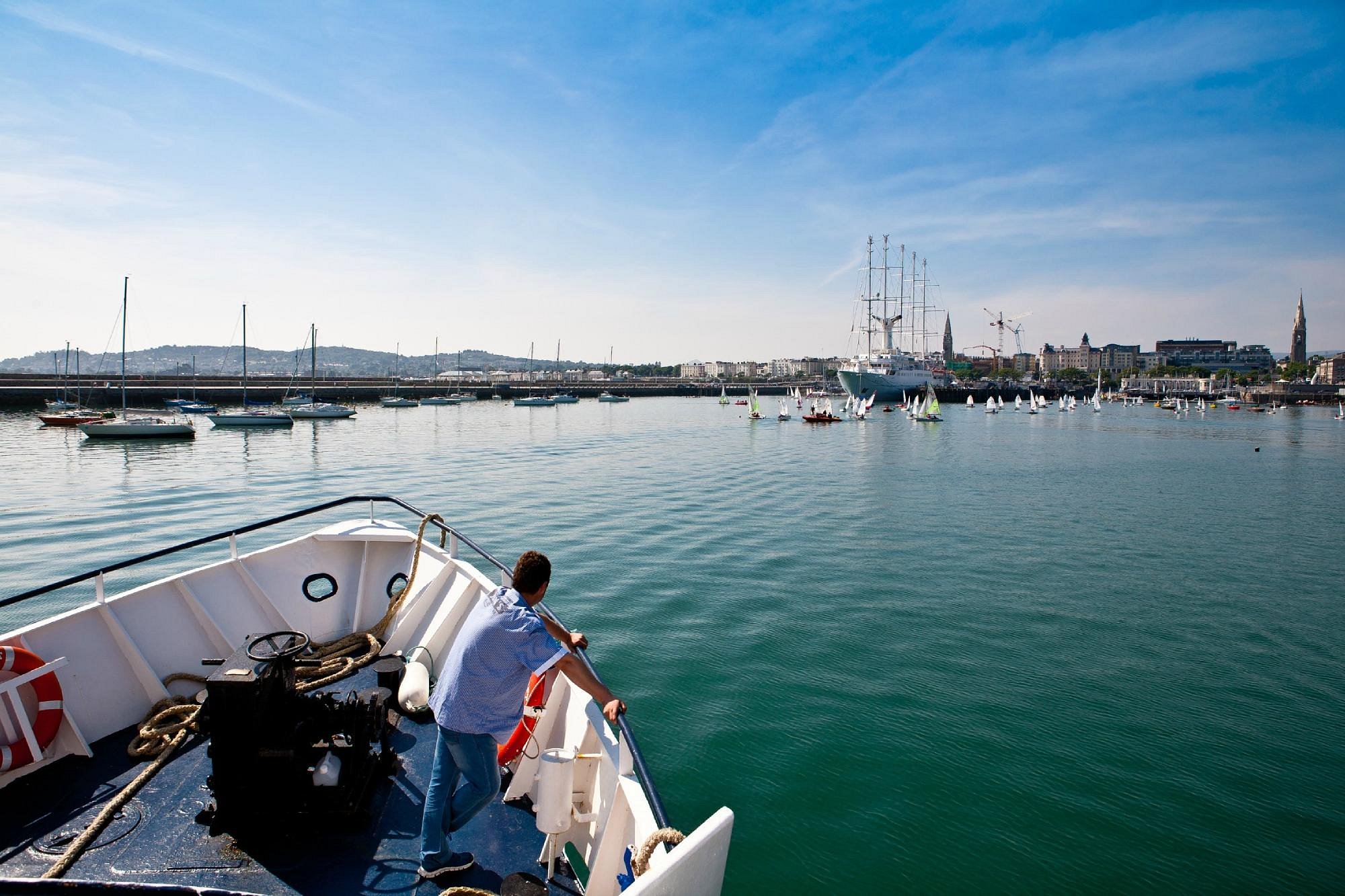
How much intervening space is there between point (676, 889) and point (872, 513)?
23.0 metres

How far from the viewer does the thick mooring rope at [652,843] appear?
332 cm

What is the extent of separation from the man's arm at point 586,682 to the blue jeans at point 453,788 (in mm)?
783

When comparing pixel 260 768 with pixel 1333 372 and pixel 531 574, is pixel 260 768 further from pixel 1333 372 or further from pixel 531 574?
pixel 1333 372

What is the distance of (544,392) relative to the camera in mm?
137000

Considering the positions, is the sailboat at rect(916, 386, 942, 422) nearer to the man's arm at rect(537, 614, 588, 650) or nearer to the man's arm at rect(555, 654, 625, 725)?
the man's arm at rect(537, 614, 588, 650)

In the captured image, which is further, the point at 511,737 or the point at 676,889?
the point at 511,737

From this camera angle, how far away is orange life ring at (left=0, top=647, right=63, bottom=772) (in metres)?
4.93

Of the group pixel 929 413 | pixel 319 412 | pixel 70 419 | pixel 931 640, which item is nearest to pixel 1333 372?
pixel 929 413

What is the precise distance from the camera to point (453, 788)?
427cm

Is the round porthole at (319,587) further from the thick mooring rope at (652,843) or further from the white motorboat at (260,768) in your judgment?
the thick mooring rope at (652,843)

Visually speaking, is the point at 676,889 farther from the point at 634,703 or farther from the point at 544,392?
the point at 544,392

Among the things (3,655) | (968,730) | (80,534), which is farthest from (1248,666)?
(80,534)

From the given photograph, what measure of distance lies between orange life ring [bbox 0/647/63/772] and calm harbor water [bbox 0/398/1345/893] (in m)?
5.31

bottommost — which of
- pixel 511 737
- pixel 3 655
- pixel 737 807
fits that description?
pixel 737 807
